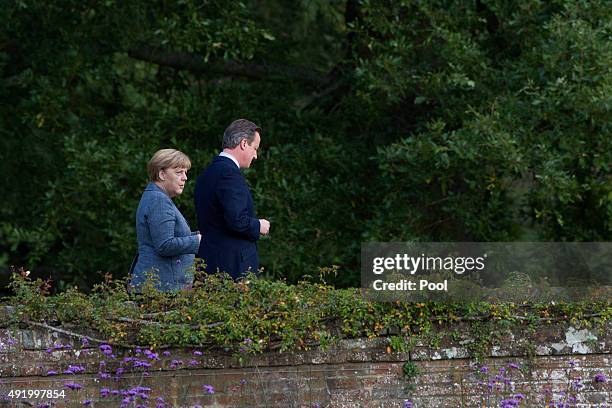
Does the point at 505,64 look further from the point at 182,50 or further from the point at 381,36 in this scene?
the point at 182,50

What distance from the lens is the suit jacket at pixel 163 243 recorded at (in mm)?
6531

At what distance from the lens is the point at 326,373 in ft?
20.7

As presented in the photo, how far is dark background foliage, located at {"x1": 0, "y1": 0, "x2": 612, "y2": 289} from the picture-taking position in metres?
9.54

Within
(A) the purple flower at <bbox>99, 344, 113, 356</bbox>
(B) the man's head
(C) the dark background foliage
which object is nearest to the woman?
(B) the man's head

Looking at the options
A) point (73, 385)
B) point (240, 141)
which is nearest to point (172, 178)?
point (240, 141)

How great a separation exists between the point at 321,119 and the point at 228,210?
480 cm

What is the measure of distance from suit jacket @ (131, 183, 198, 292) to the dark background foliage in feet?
10.9

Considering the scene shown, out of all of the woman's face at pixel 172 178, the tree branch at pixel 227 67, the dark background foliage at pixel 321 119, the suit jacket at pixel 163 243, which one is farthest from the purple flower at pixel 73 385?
the tree branch at pixel 227 67

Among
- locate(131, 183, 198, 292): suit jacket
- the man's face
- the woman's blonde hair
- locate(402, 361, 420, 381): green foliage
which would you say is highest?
the man's face

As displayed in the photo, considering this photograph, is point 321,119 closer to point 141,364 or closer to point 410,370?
point 410,370

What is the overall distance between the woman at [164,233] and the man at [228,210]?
0.58ft

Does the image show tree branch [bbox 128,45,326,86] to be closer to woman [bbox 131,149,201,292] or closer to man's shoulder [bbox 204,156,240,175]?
man's shoulder [bbox 204,156,240,175]

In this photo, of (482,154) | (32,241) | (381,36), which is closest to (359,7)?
(381,36)

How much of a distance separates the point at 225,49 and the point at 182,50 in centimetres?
45
